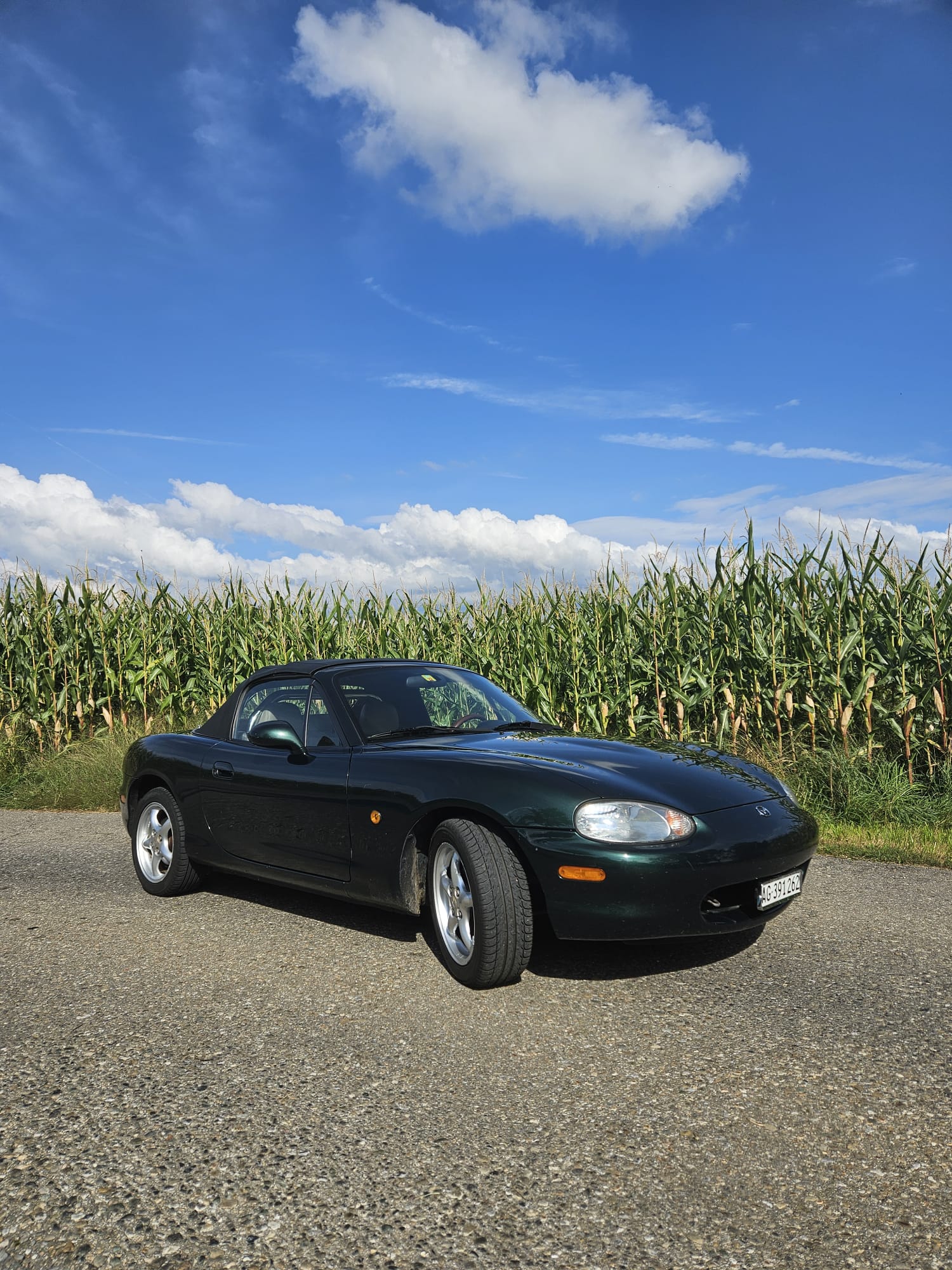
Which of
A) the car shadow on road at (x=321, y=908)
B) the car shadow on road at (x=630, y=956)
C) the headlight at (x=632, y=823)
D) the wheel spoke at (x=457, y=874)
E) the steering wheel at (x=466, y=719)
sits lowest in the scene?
the car shadow on road at (x=321, y=908)

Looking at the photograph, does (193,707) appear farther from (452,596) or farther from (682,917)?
(682,917)

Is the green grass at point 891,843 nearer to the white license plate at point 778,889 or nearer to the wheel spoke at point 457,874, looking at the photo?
the white license plate at point 778,889

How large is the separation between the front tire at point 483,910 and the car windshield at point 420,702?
104 centimetres

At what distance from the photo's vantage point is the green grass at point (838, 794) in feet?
21.6

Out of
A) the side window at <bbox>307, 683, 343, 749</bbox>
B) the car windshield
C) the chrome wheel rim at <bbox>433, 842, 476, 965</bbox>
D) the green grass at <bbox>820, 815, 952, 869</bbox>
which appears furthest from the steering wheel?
the green grass at <bbox>820, 815, 952, 869</bbox>

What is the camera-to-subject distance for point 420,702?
516 cm

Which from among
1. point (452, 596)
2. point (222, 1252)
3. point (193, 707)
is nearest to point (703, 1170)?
point (222, 1252)

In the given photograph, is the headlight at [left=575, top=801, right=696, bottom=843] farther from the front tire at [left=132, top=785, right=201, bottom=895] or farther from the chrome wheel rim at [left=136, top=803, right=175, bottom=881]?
the chrome wheel rim at [left=136, top=803, right=175, bottom=881]

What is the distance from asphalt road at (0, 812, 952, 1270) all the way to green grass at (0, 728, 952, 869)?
1963 mm

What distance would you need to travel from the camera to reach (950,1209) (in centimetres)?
222

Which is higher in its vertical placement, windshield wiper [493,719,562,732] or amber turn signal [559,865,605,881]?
windshield wiper [493,719,562,732]

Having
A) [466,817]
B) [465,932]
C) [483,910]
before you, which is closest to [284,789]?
[466,817]

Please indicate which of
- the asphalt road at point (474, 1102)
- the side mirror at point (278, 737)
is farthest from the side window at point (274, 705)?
the asphalt road at point (474, 1102)

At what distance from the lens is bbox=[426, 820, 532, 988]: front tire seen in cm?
370
